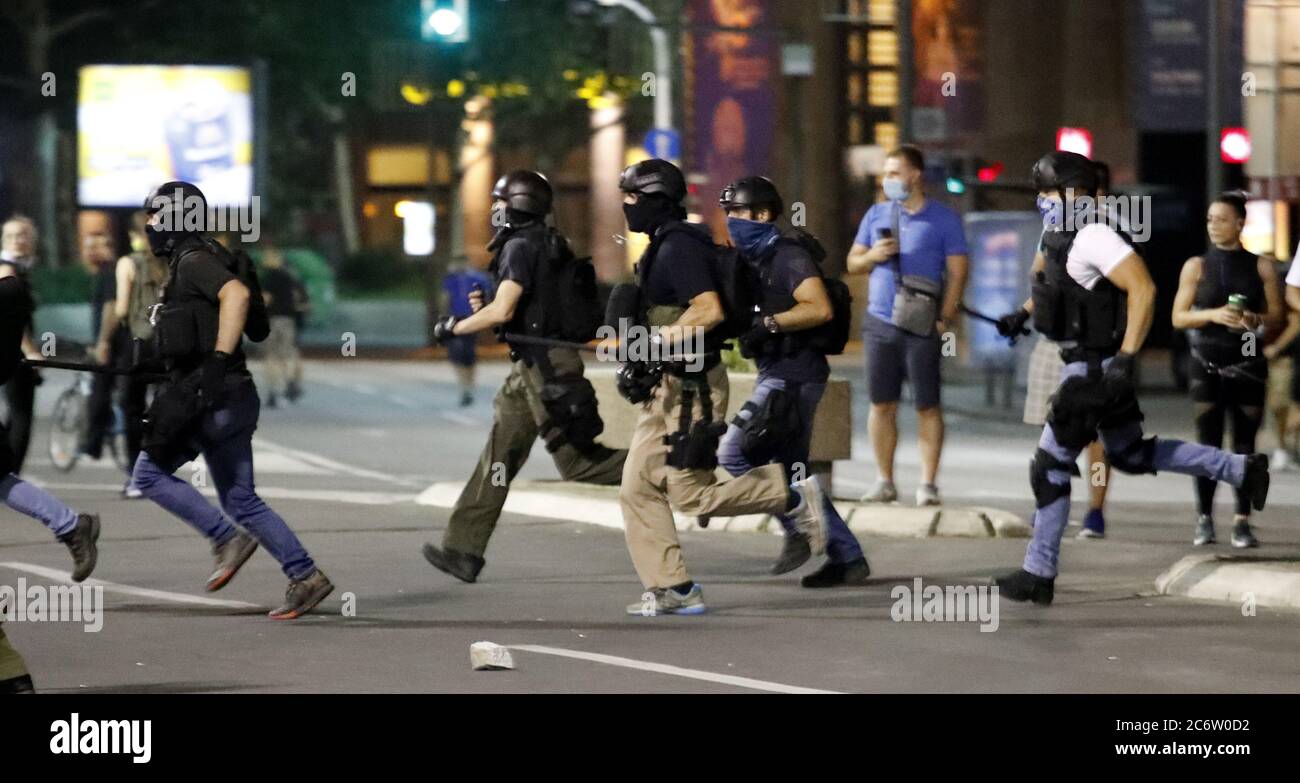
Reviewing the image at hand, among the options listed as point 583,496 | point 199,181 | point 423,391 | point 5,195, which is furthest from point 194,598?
point 5,195

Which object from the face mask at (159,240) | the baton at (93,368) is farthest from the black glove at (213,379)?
the face mask at (159,240)

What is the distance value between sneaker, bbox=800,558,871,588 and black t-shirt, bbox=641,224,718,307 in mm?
1667

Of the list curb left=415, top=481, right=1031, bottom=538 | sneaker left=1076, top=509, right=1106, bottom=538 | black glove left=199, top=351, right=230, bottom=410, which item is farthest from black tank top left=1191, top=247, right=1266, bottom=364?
black glove left=199, top=351, right=230, bottom=410

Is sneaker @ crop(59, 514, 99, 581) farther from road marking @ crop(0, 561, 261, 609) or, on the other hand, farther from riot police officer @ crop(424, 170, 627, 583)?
riot police officer @ crop(424, 170, 627, 583)

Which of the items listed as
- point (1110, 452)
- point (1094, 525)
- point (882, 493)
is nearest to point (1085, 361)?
point (1110, 452)

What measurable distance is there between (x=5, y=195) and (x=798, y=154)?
637 inches

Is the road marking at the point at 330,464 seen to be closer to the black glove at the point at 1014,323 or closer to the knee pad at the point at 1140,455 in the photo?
the black glove at the point at 1014,323

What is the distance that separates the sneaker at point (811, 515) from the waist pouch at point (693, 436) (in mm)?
713

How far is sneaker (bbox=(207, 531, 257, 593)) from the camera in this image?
10.4m

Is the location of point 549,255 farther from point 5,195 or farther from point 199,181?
point 5,195

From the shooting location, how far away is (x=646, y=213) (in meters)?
10.2

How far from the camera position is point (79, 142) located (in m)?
33.3

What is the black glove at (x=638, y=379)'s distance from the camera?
33.1 ft

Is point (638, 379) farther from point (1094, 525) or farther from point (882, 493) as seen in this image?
point (882, 493)
